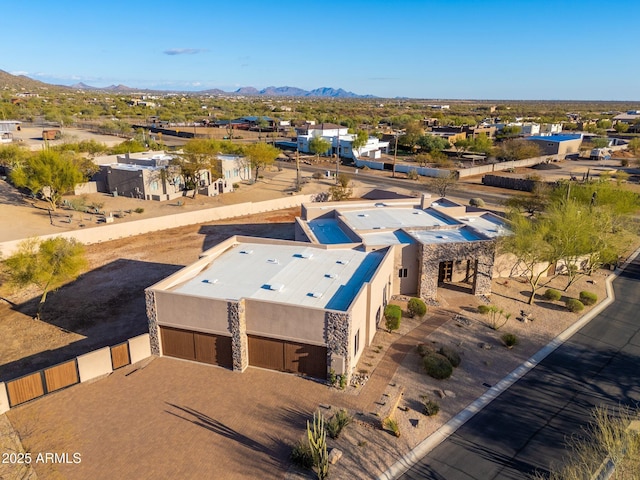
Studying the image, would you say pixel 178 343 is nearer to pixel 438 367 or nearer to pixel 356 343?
pixel 356 343

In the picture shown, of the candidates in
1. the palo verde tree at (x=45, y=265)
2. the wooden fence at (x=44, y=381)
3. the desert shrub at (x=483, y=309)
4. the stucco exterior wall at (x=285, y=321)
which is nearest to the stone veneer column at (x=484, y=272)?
the desert shrub at (x=483, y=309)

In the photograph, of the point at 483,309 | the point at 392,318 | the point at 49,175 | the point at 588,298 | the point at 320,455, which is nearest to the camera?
the point at 320,455

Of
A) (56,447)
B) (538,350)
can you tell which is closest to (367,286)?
(538,350)

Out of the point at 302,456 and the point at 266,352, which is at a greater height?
the point at 266,352

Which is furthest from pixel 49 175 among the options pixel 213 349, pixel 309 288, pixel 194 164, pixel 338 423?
pixel 338 423

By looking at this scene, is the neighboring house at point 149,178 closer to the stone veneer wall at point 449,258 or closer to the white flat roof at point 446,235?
the white flat roof at point 446,235

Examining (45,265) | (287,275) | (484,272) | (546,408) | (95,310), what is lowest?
(546,408)

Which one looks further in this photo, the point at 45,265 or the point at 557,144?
the point at 557,144
